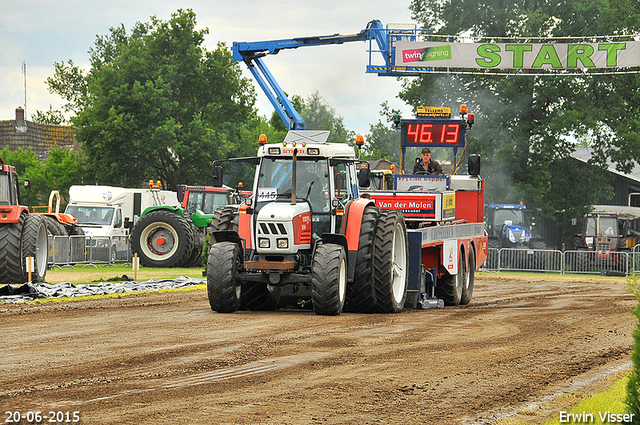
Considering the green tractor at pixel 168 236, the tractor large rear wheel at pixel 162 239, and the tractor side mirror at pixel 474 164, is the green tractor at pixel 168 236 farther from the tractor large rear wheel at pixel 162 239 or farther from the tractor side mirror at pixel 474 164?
the tractor side mirror at pixel 474 164

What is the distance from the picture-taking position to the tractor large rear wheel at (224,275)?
485 inches

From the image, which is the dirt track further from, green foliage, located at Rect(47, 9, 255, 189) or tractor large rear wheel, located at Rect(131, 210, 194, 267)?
green foliage, located at Rect(47, 9, 255, 189)

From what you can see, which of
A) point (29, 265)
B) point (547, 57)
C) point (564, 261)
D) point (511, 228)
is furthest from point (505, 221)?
point (29, 265)

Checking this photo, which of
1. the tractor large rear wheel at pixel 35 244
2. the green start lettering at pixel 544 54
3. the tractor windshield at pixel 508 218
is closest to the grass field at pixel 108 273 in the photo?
the tractor large rear wheel at pixel 35 244

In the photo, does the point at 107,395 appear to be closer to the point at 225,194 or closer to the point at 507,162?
the point at 225,194

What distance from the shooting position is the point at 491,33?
40.8 meters

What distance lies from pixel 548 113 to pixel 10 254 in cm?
2914

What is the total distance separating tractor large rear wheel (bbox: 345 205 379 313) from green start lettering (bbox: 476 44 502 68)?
18.8 m

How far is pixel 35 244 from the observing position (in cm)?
1709

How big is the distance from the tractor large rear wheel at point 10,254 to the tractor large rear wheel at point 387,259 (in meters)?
7.99

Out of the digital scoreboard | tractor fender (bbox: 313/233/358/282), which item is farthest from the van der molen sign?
tractor fender (bbox: 313/233/358/282)

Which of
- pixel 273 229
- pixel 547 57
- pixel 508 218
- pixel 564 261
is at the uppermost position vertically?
pixel 547 57

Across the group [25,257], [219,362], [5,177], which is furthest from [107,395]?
[5,177]

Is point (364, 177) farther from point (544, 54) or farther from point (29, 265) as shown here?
point (544, 54)
